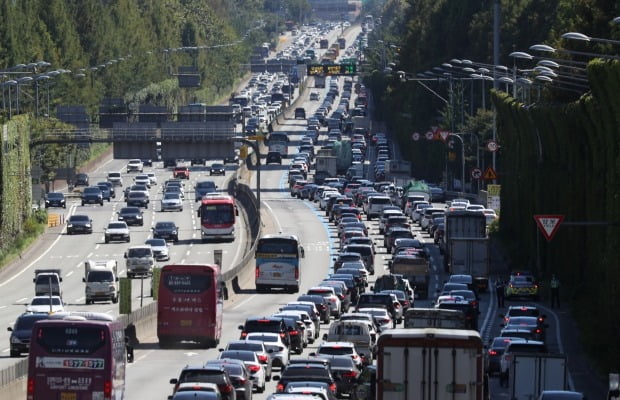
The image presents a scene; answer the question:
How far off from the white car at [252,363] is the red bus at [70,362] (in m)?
9.52

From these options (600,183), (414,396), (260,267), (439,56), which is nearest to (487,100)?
(439,56)

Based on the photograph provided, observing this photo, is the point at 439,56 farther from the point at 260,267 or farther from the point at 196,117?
the point at 260,267

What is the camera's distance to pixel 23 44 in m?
171

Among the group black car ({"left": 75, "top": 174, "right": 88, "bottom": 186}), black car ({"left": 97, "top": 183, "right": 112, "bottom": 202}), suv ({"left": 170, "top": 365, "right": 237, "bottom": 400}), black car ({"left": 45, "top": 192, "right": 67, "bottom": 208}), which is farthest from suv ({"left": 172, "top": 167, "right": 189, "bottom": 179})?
suv ({"left": 170, "top": 365, "right": 237, "bottom": 400})

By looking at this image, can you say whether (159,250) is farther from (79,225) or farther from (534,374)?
A: (534,374)

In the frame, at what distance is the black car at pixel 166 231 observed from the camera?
372 feet

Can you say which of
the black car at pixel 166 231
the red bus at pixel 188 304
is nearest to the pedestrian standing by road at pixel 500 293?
the red bus at pixel 188 304

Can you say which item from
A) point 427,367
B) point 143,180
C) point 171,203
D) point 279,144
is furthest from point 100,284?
point 279,144

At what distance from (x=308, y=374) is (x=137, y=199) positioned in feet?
299

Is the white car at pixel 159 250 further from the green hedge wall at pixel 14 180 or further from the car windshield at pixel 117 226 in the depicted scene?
the car windshield at pixel 117 226

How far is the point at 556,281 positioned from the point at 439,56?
101 m

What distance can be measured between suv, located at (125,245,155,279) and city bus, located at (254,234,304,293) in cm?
797

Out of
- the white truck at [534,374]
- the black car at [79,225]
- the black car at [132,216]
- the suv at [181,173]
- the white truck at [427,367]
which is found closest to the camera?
the white truck at [427,367]

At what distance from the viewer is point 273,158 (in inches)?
7190
